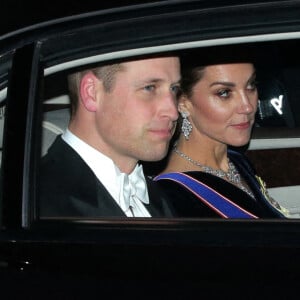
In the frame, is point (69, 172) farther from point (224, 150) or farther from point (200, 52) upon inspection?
point (224, 150)

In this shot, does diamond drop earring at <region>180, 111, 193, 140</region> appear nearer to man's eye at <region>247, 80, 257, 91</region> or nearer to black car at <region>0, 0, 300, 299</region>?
man's eye at <region>247, 80, 257, 91</region>

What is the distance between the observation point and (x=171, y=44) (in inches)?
98.7

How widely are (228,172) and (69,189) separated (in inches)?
47.4

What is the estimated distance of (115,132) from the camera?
9.34ft

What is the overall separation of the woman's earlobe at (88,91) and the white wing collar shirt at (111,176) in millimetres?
99

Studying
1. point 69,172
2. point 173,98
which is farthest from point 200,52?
point 69,172

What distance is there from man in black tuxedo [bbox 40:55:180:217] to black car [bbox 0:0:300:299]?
0.18 m

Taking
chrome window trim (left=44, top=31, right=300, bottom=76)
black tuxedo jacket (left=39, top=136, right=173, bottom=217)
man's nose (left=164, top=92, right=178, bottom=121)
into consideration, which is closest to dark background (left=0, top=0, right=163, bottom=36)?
chrome window trim (left=44, top=31, right=300, bottom=76)

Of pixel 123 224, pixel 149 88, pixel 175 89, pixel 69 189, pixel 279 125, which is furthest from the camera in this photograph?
pixel 279 125

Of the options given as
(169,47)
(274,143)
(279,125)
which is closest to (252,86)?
(274,143)

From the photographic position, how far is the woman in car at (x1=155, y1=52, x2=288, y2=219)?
3422 millimetres

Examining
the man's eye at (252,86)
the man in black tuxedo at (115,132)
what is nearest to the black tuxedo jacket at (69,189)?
the man in black tuxedo at (115,132)

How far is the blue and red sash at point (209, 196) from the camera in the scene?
333cm

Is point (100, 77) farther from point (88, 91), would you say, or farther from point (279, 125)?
point (279, 125)
